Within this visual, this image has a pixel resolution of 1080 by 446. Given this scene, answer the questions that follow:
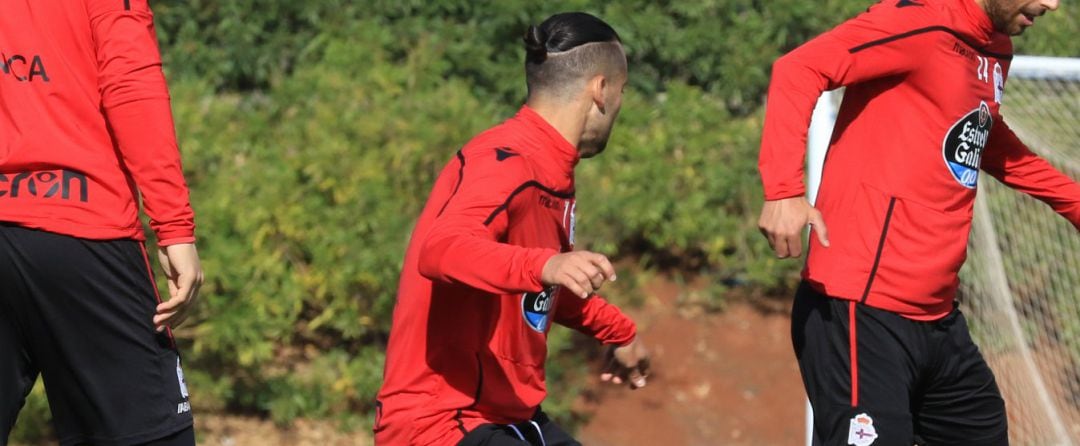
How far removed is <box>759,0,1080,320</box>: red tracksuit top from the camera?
4.02m

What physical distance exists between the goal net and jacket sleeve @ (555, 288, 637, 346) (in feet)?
10.7

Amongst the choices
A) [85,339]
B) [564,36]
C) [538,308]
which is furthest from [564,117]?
[85,339]

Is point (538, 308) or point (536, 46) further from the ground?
point (536, 46)

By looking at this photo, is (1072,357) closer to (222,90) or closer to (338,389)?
(338,389)

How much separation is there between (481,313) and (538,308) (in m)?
0.19

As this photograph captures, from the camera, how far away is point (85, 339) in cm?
345

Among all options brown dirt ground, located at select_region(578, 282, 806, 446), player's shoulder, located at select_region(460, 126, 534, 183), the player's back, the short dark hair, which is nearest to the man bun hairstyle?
the short dark hair

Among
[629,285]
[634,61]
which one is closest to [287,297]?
[629,285]

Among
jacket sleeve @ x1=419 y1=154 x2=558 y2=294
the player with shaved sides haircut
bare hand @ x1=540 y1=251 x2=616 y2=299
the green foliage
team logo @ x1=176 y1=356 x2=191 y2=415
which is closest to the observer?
bare hand @ x1=540 y1=251 x2=616 y2=299

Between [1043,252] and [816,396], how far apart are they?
399 centimetres

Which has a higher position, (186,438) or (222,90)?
(186,438)

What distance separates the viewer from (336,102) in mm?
7754

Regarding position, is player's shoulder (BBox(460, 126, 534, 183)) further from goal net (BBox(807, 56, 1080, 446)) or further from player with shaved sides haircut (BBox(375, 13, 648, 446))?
goal net (BBox(807, 56, 1080, 446))

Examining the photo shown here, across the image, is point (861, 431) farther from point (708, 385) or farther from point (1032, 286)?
point (1032, 286)
